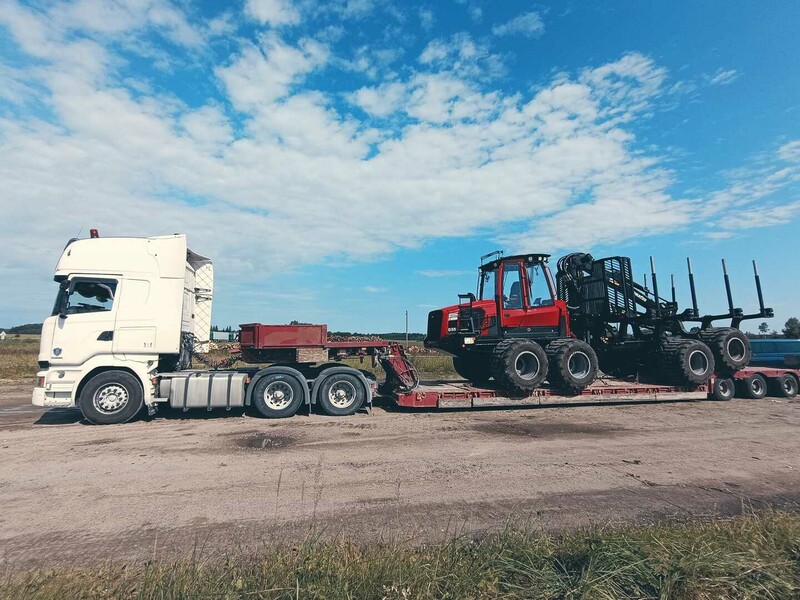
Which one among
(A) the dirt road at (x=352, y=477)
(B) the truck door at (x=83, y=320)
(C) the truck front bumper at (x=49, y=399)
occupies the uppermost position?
(B) the truck door at (x=83, y=320)

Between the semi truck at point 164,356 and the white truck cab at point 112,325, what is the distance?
Answer: 2 cm

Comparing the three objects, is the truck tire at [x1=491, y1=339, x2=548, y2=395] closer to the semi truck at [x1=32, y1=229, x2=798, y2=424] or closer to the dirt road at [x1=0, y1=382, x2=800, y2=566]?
the semi truck at [x1=32, y1=229, x2=798, y2=424]

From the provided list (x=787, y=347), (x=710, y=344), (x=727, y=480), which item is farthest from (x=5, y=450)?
(x=787, y=347)

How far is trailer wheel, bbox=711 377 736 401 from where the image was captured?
1298cm

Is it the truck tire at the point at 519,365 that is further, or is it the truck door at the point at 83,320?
the truck tire at the point at 519,365

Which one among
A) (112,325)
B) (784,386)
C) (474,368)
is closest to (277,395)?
(112,325)

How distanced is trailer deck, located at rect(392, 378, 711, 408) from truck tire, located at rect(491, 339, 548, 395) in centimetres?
35

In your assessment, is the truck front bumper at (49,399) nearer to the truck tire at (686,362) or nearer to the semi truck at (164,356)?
the semi truck at (164,356)

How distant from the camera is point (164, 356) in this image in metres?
10.2

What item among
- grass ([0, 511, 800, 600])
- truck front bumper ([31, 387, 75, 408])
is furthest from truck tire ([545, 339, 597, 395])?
truck front bumper ([31, 387, 75, 408])

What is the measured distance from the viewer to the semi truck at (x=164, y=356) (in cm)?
920

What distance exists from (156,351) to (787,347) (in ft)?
66.6

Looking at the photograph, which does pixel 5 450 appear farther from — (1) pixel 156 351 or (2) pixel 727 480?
(2) pixel 727 480

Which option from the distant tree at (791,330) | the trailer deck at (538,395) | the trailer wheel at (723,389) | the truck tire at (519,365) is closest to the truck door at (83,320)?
the trailer deck at (538,395)
